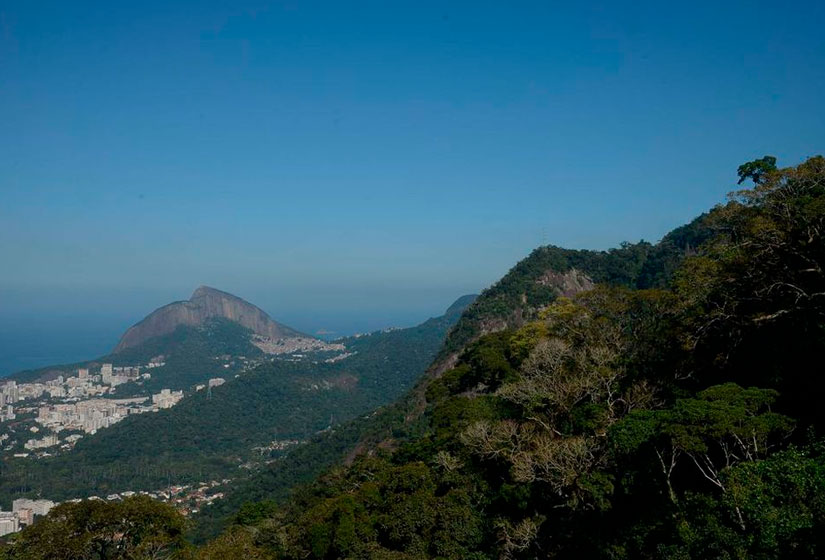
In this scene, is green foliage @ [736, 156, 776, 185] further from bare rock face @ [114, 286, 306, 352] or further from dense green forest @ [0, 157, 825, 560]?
bare rock face @ [114, 286, 306, 352]

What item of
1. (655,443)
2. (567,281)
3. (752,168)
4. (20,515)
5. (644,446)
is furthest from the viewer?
(567,281)

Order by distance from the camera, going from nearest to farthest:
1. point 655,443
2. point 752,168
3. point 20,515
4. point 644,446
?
point 655,443 < point 644,446 < point 752,168 < point 20,515

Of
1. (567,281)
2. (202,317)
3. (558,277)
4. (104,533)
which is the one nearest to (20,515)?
(104,533)

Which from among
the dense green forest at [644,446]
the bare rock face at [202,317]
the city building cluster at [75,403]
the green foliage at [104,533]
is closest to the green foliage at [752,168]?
the dense green forest at [644,446]

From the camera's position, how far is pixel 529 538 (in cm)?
1176

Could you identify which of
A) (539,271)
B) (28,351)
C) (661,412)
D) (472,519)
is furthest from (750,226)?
(28,351)

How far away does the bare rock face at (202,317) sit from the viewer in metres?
148

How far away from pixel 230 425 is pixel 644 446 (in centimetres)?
7207

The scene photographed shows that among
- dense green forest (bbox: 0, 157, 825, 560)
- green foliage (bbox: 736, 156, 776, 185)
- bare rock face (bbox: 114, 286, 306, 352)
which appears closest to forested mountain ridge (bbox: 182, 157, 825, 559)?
dense green forest (bbox: 0, 157, 825, 560)

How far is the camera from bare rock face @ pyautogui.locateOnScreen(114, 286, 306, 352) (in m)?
148

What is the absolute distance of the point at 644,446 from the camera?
10.1m

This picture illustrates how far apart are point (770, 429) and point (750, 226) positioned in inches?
225

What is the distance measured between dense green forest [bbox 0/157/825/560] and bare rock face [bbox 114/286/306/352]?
141 m

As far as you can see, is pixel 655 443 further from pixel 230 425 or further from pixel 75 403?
pixel 75 403
